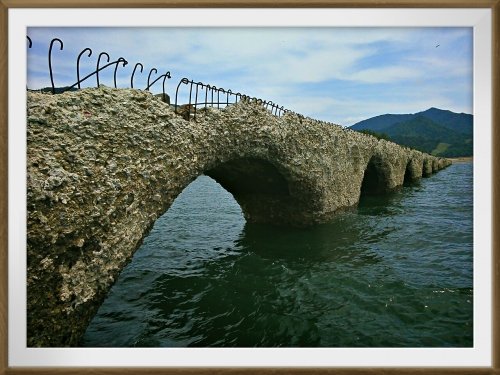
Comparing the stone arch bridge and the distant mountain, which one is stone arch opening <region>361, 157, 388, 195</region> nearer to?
the distant mountain

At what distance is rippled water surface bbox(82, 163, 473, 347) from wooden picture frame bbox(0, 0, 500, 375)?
44 centimetres

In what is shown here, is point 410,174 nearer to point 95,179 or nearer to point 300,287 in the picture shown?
point 300,287

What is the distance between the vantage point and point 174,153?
590 cm

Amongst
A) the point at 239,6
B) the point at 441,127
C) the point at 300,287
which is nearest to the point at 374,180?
the point at 441,127

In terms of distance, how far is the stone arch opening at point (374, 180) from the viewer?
2147 centimetres

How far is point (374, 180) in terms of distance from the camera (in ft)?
73.9

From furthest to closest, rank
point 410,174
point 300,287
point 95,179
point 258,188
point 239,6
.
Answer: point 410,174 < point 258,188 < point 300,287 < point 95,179 < point 239,6

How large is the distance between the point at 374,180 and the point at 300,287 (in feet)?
54.5

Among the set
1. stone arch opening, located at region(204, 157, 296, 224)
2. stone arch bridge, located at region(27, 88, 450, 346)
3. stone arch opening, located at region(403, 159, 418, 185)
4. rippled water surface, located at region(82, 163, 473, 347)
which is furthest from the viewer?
stone arch opening, located at region(403, 159, 418, 185)

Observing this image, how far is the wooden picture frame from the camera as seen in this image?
391 centimetres

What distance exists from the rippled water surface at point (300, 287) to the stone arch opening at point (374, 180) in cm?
858

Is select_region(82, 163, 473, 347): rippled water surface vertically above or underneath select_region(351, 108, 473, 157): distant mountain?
underneath

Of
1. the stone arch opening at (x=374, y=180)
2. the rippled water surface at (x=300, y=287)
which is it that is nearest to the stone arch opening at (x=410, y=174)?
the stone arch opening at (x=374, y=180)

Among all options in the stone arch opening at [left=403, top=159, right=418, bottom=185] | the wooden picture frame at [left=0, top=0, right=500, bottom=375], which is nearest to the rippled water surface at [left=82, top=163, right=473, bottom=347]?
the wooden picture frame at [left=0, top=0, right=500, bottom=375]
